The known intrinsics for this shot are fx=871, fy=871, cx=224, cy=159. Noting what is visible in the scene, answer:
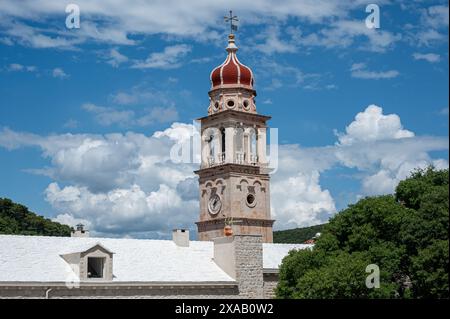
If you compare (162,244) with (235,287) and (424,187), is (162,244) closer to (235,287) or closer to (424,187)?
(235,287)

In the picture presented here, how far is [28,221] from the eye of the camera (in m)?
104

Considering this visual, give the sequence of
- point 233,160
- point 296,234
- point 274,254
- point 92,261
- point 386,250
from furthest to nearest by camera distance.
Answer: point 296,234, point 233,160, point 274,254, point 92,261, point 386,250

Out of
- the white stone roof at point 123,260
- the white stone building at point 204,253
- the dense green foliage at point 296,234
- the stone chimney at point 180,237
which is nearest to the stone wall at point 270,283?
the white stone building at point 204,253

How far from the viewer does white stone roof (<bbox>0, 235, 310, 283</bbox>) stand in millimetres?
48750

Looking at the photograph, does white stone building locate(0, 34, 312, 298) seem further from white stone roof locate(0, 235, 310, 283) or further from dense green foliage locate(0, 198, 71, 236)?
dense green foliage locate(0, 198, 71, 236)

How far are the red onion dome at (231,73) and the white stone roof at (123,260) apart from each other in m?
22.4

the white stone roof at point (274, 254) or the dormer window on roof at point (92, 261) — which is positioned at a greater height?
the white stone roof at point (274, 254)

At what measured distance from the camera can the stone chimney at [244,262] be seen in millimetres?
56250

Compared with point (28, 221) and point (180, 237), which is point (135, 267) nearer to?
point (180, 237)

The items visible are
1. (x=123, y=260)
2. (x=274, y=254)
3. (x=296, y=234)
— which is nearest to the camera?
(x=123, y=260)

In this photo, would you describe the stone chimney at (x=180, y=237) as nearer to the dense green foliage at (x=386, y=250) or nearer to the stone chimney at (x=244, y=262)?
the stone chimney at (x=244, y=262)

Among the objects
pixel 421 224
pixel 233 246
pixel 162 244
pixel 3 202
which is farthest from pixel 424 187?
pixel 3 202

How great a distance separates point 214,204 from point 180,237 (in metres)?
19.2

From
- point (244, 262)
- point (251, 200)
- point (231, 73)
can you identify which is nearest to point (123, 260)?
point (244, 262)
